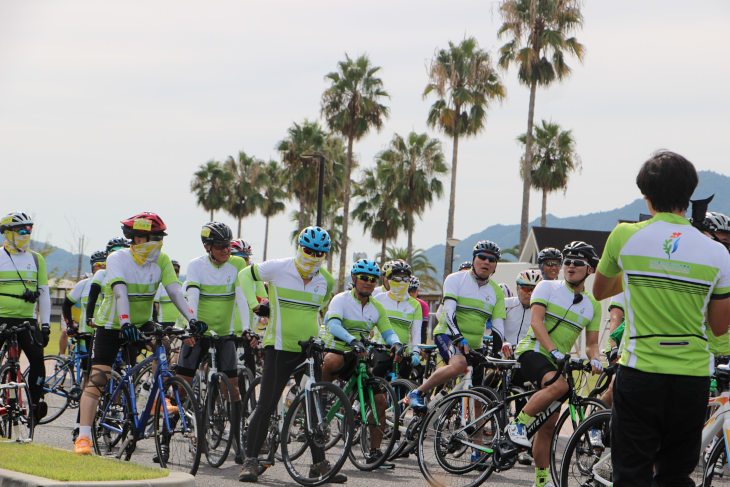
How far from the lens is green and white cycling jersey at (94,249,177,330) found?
7.73 meters

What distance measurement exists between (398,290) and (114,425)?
4332 mm

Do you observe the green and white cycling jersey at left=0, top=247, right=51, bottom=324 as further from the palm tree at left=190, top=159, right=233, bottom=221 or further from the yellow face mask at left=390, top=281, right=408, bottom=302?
the palm tree at left=190, top=159, right=233, bottom=221

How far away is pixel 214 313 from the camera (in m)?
9.05

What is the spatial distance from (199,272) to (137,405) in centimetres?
199

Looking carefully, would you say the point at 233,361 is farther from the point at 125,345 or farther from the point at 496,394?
the point at 496,394

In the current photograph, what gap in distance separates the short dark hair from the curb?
3811 millimetres

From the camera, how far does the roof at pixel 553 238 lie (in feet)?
149

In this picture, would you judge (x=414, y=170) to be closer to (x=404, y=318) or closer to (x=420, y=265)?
(x=420, y=265)

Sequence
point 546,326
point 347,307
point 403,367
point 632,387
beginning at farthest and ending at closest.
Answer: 1. point 403,367
2. point 347,307
3. point 546,326
4. point 632,387

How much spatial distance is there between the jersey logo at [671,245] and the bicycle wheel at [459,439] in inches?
129

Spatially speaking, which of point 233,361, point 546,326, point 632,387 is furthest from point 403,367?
point 632,387

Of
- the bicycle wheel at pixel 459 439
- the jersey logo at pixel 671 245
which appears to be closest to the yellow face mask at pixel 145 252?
the bicycle wheel at pixel 459 439

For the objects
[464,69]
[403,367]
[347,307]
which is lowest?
[403,367]

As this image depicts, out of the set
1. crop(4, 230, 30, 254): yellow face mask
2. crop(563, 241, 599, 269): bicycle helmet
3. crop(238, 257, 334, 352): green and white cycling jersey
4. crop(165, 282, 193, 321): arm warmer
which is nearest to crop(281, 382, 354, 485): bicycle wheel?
crop(238, 257, 334, 352): green and white cycling jersey
